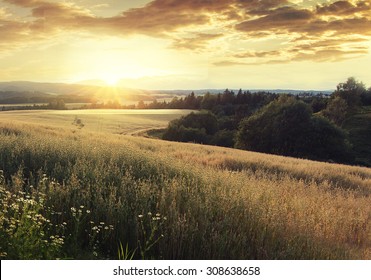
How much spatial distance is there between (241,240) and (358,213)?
15.1 ft

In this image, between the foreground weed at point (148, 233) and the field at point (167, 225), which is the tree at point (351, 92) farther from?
the foreground weed at point (148, 233)

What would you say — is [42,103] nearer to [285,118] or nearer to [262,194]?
[285,118]

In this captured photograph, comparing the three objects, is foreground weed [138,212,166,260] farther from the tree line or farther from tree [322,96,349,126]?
tree [322,96,349,126]

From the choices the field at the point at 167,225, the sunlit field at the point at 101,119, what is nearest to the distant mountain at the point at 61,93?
the sunlit field at the point at 101,119

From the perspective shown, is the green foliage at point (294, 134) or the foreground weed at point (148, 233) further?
the green foliage at point (294, 134)

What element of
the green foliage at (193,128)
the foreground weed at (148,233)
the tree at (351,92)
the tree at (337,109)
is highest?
the tree at (351,92)

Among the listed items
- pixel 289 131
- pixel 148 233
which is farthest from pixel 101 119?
pixel 148 233

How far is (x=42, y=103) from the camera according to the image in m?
93.6

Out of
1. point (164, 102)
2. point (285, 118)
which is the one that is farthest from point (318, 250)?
point (164, 102)

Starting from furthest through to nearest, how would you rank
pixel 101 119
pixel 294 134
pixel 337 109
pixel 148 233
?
pixel 101 119, pixel 337 109, pixel 294 134, pixel 148 233

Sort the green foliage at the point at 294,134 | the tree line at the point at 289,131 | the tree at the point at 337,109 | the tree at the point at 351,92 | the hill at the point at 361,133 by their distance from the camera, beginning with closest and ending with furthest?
the green foliage at the point at 294,134 < the tree line at the point at 289,131 < the hill at the point at 361,133 < the tree at the point at 337,109 < the tree at the point at 351,92

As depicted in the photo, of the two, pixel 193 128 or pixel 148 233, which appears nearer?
pixel 148 233

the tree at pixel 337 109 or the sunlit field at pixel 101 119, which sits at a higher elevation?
the tree at pixel 337 109

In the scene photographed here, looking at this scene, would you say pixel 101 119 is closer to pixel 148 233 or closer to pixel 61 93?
pixel 61 93
